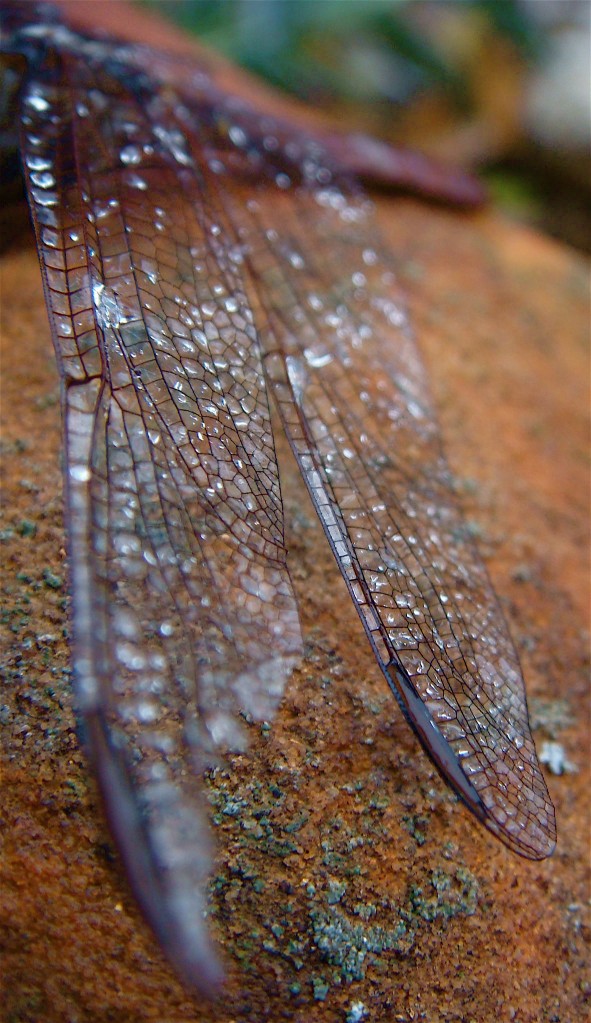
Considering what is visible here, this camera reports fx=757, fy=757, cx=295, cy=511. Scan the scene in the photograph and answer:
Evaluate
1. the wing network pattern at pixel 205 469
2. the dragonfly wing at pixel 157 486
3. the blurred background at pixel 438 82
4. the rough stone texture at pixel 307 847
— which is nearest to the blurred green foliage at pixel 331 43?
the blurred background at pixel 438 82

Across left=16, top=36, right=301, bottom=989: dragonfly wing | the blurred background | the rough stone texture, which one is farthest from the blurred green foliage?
the rough stone texture

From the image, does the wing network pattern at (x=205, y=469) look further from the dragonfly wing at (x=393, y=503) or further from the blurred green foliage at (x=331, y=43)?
the blurred green foliage at (x=331, y=43)

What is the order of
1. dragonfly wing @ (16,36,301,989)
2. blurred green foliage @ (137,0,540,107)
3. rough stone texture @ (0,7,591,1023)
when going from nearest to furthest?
dragonfly wing @ (16,36,301,989) < rough stone texture @ (0,7,591,1023) < blurred green foliage @ (137,0,540,107)

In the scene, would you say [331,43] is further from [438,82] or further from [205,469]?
[205,469]

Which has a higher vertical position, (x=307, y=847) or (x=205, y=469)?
(x=205, y=469)

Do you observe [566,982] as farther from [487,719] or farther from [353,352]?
[353,352]

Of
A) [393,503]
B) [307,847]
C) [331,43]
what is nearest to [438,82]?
[331,43]

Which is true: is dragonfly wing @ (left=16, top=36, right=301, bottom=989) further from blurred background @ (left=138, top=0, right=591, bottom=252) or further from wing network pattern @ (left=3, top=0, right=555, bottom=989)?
blurred background @ (left=138, top=0, right=591, bottom=252)
